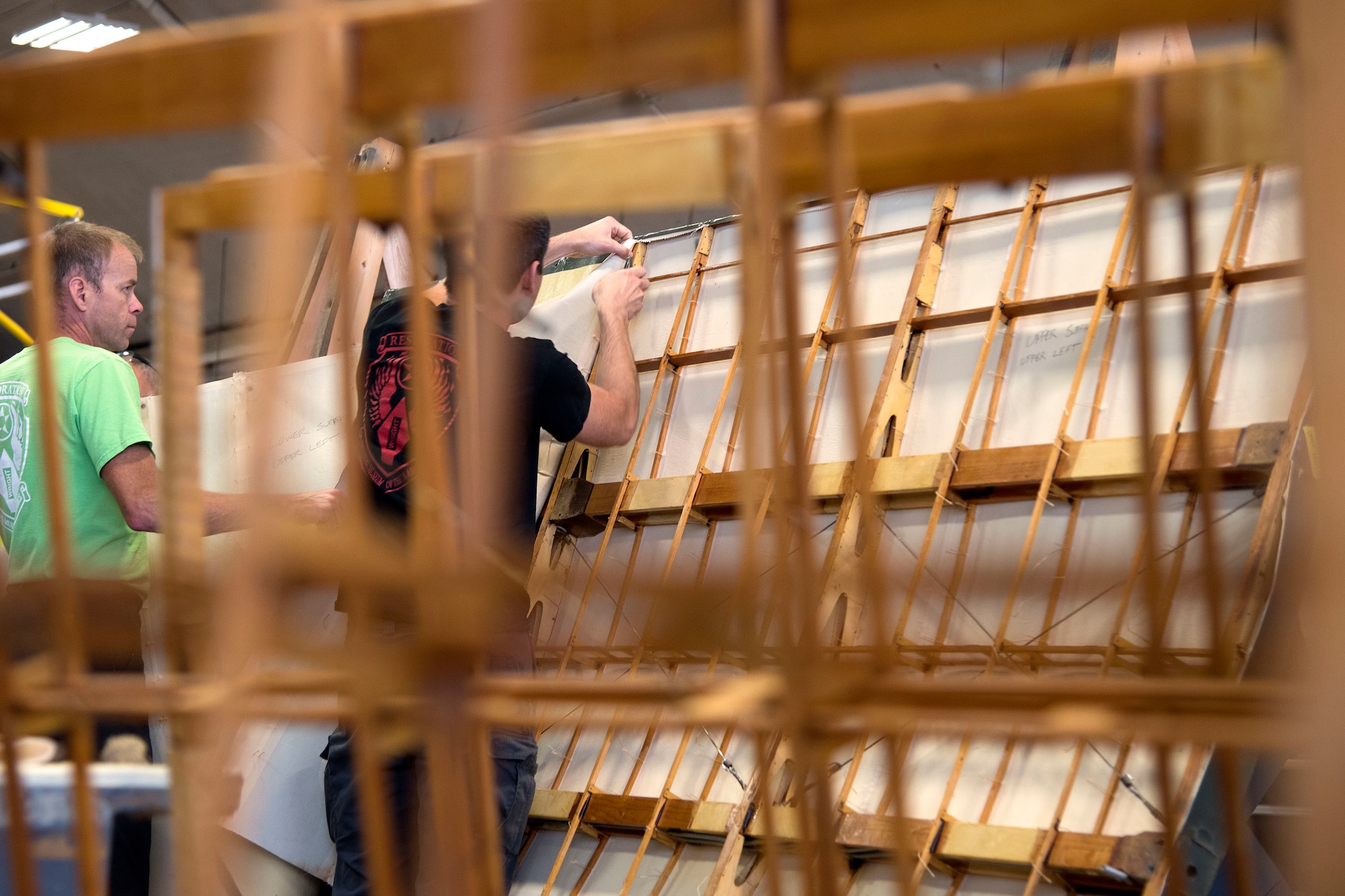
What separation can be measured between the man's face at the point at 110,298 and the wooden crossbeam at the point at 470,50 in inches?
86.9

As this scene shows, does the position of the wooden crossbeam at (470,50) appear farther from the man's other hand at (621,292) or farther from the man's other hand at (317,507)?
the man's other hand at (621,292)

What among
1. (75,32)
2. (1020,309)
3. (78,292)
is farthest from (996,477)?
(75,32)

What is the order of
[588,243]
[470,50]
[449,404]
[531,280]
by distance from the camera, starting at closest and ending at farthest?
1. [470,50]
2. [449,404]
3. [531,280]
4. [588,243]

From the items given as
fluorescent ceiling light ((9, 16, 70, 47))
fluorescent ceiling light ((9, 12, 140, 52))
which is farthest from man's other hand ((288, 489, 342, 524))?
fluorescent ceiling light ((9, 16, 70, 47))

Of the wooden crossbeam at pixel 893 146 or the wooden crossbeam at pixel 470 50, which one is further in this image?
the wooden crossbeam at pixel 893 146

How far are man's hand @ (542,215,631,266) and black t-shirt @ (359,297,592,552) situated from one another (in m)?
0.84

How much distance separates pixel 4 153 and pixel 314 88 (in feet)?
28.1

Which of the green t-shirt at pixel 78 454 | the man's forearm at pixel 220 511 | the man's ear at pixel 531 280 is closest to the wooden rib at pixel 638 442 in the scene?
the man's ear at pixel 531 280

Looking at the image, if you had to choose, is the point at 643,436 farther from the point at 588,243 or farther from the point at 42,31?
the point at 42,31

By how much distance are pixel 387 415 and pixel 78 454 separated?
0.67 meters

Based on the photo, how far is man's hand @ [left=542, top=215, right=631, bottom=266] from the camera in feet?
12.5

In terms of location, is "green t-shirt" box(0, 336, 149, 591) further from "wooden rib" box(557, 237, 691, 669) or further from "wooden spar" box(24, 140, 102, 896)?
"wooden spar" box(24, 140, 102, 896)

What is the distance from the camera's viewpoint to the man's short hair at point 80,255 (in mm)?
3078

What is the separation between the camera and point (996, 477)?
3.45 meters
